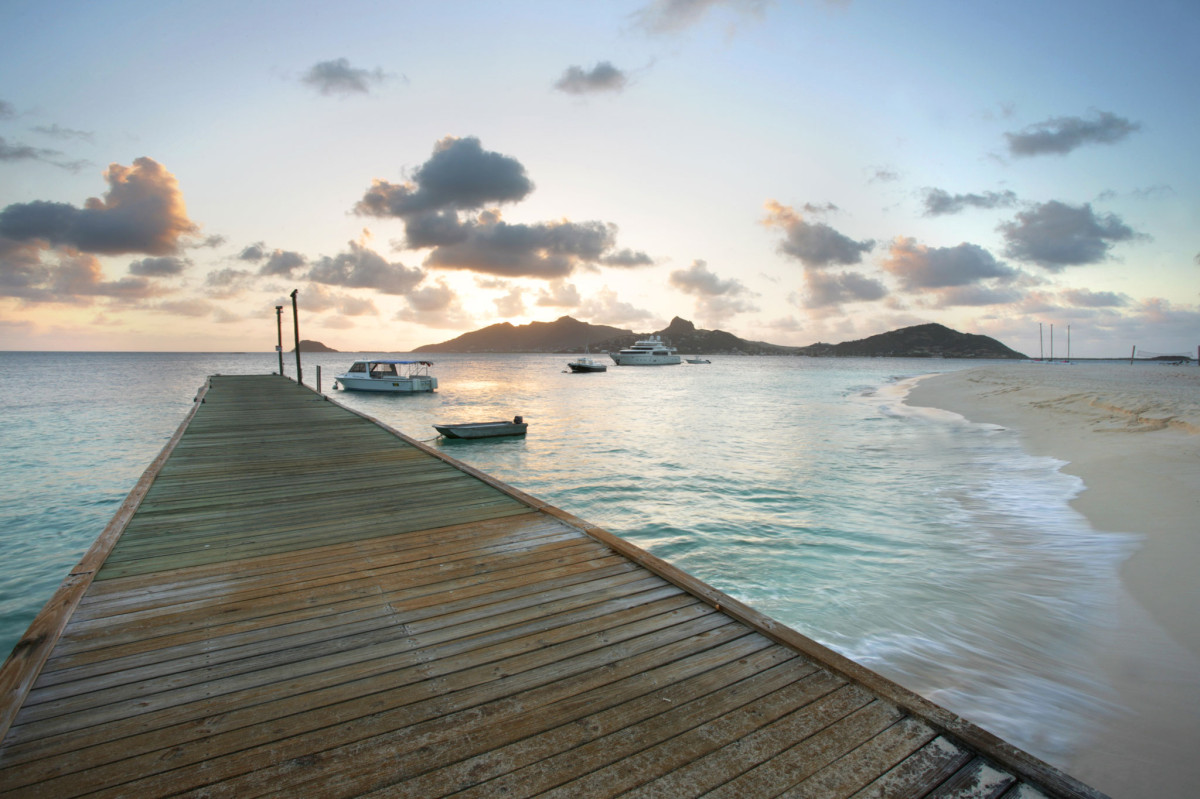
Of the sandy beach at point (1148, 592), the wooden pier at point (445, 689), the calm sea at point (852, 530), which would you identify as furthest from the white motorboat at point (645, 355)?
the wooden pier at point (445, 689)

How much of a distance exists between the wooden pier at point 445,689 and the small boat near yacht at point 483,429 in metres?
14.2

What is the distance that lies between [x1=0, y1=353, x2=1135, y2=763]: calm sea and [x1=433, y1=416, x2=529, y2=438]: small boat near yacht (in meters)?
0.47

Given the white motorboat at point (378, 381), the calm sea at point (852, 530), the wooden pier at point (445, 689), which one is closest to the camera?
the wooden pier at point (445, 689)

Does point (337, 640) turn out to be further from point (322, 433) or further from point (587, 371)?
point (587, 371)

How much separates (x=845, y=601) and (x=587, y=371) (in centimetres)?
7222

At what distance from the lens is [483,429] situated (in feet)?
66.6

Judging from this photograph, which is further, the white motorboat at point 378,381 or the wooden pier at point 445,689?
the white motorboat at point 378,381

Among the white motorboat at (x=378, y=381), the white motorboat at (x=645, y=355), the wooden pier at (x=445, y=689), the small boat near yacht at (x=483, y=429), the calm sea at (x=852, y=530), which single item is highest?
the white motorboat at (x=645, y=355)

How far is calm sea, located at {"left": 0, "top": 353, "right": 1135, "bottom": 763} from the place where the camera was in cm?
557

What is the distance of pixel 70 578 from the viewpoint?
4531mm

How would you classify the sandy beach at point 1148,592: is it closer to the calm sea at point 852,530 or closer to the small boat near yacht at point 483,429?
the calm sea at point 852,530

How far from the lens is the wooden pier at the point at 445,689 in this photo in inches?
98.5

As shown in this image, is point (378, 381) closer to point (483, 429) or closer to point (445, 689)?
point (483, 429)

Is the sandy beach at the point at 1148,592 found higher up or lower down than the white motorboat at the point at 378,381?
lower down
